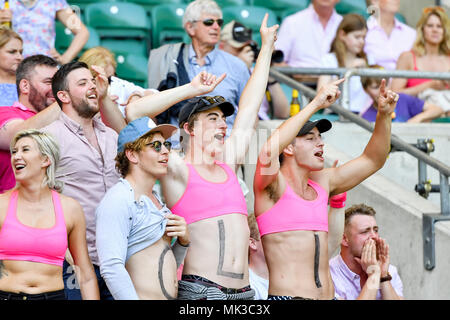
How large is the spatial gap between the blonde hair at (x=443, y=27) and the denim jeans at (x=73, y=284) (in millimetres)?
4554

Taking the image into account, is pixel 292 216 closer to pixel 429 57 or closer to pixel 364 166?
pixel 364 166

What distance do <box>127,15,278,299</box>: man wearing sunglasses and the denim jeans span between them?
0.38 meters

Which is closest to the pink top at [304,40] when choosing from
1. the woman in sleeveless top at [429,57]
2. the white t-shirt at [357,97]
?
the white t-shirt at [357,97]

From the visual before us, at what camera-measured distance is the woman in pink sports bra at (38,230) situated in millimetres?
4211

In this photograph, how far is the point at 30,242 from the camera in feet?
13.9

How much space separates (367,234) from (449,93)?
9.21 ft

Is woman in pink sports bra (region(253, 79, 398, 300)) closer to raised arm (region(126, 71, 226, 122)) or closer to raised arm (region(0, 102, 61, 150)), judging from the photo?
raised arm (region(126, 71, 226, 122))

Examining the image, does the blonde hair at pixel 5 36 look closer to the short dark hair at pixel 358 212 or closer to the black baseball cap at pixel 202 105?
the black baseball cap at pixel 202 105

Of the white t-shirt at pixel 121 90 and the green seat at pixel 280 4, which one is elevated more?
the green seat at pixel 280 4

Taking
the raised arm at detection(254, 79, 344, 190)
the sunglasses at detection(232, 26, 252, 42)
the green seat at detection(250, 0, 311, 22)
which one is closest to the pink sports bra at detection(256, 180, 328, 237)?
the raised arm at detection(254, 79, 344, 190)

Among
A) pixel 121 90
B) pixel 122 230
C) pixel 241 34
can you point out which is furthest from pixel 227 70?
pixel 122 230

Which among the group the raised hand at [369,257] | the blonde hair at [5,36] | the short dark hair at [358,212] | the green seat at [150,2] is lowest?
the raised hand at [369,257]
